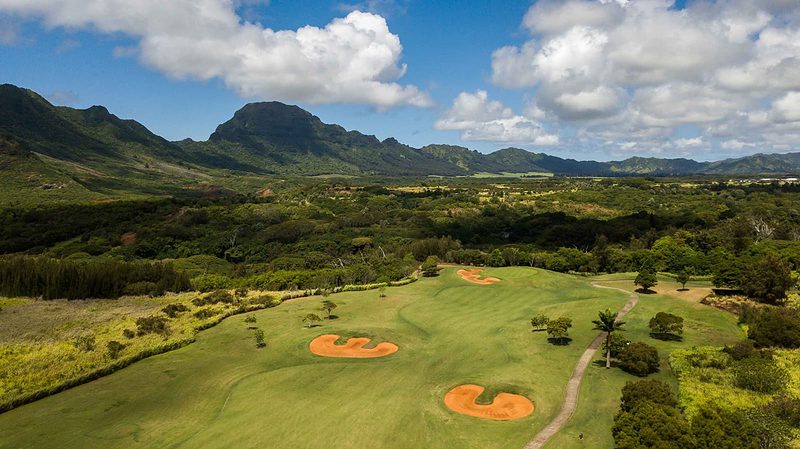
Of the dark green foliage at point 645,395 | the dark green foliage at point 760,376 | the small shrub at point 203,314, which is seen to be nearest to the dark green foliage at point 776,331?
the dark green foliage at point 760,376

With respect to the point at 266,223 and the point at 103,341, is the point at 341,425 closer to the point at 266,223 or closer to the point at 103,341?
the point at 103,341

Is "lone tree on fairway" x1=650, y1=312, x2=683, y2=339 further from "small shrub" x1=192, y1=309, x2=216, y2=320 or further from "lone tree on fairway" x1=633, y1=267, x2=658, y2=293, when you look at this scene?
"small shrub" x1=192, y1=309, x2=216, y2=320

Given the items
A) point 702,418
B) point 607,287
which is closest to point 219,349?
point 702,418

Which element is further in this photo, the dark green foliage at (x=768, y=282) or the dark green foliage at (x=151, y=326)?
the dark green foliage at (x=768, y=282)

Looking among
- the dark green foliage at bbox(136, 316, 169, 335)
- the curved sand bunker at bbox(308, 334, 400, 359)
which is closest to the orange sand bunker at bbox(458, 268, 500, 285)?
the curved sand bunker at bbox(308, 334, 400, 359)

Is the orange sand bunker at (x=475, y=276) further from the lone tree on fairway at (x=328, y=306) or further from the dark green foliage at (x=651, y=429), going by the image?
the dark green foliage at (x=651, y=429)

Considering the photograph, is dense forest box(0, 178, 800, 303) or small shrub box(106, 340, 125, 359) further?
dense forest box(0, 178, 800, 303)
